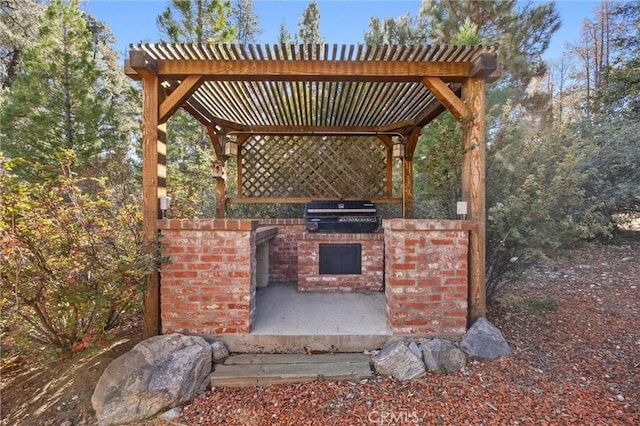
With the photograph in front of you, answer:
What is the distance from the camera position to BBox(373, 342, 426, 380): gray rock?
2.25 meters

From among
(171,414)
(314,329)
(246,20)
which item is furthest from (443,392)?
(246,20)

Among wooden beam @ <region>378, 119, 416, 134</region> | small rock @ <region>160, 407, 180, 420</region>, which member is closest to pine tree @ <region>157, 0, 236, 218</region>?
wooden beam @ <region>378, 119, 416, 134</region>

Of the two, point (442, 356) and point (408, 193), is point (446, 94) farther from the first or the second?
point (442, 356)

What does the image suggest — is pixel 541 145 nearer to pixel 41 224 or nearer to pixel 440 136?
pixel 440 136

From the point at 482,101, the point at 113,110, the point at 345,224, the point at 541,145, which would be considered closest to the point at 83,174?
the point at 113,110

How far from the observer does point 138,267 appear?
236 centimetres

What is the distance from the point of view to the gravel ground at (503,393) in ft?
6.01

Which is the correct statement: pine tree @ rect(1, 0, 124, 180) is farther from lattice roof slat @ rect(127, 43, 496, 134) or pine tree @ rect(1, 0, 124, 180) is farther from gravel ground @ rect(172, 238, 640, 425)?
gravel ground @ rect(172, 238, 640, 425)

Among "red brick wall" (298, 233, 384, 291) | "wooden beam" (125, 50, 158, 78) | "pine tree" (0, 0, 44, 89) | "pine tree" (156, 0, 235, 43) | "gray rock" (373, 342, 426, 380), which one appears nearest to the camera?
"gray rock" (373, 342, 426, 380)

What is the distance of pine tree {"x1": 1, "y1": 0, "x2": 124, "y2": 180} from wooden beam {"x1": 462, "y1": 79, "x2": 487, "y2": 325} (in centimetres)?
736

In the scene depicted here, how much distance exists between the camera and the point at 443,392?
206 cm

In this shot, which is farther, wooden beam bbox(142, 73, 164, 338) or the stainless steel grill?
the stainless steel grill

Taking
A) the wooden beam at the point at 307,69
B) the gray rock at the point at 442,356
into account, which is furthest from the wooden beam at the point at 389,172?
the gray rock at the point at 442,356

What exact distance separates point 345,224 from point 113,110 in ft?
23.0
